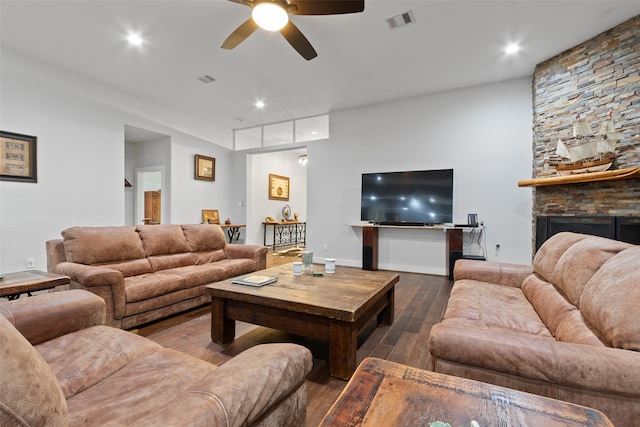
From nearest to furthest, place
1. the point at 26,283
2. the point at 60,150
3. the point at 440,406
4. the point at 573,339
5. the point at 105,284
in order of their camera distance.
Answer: the point at 440,406
the point at 573,339
the point at 26,283
the point at 105,284
the point at 60,150

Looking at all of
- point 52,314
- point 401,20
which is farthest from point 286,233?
point 52,314

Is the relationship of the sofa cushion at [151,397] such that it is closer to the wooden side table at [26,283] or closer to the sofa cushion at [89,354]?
the sofa cushion at [89,354]

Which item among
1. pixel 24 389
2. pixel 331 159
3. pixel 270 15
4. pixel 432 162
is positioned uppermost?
pixel 270 15

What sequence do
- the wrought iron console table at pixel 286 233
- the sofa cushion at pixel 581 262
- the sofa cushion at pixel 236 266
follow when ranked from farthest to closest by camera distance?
the wrought iron console table at pixel 286 233 → the sofa cushion at pixel 236 266 → the sofa cushion at pixel 581 262

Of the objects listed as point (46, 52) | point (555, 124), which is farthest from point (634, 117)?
point (46, 52)

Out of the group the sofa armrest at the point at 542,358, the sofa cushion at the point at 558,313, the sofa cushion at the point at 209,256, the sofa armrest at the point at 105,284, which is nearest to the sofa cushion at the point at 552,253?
the sofa cushion at the point at 558,313

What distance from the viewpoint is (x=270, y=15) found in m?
2.38

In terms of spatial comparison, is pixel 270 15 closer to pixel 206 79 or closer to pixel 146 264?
pixel 206 79

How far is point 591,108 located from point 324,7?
3.33 m

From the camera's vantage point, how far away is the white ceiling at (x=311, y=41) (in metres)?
2.94

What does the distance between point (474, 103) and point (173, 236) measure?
482 cm

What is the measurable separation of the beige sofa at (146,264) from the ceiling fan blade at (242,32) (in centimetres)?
222

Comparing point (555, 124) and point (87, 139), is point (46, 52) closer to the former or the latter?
point (87, 139)

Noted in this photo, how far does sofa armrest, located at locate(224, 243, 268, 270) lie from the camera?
3749 mm
